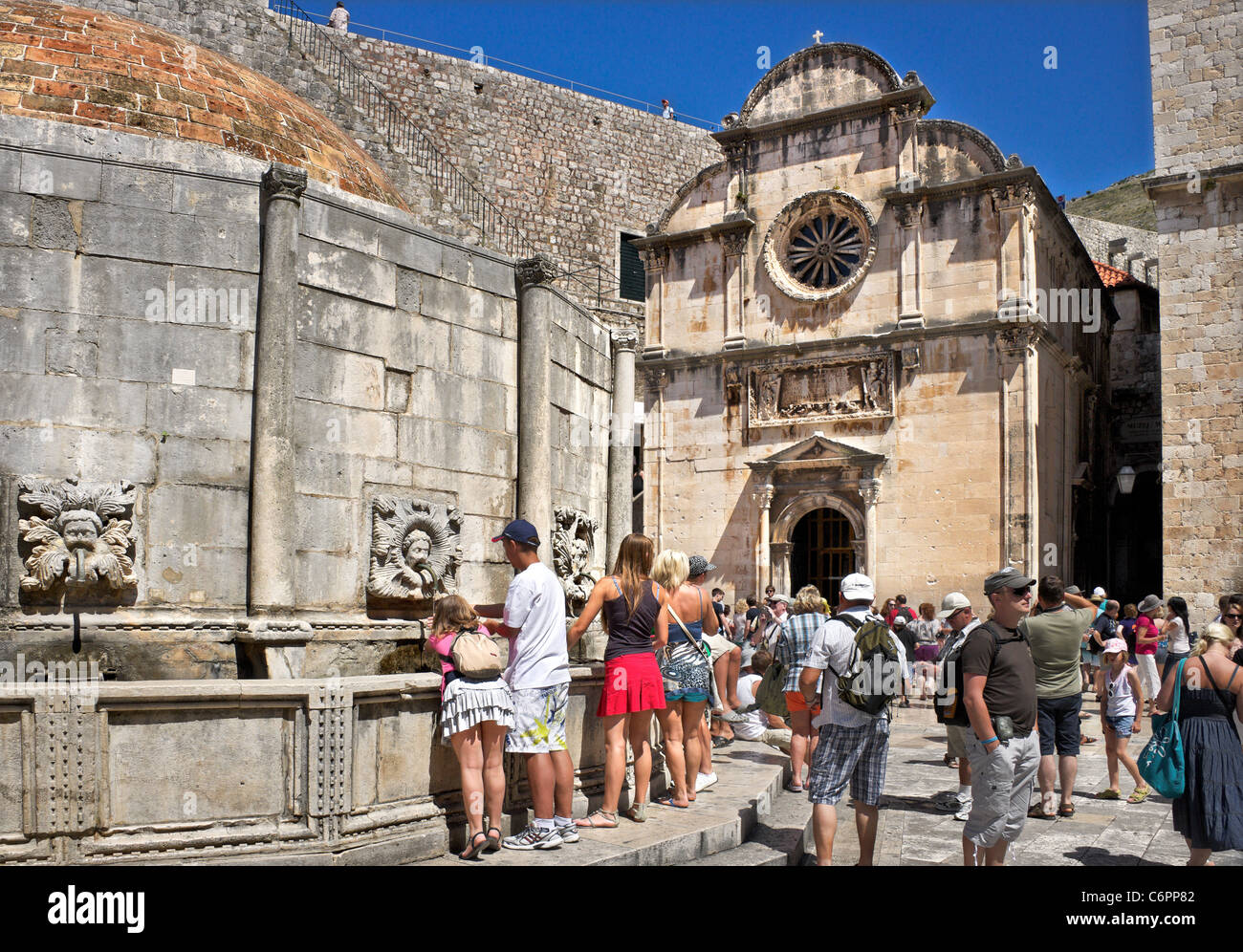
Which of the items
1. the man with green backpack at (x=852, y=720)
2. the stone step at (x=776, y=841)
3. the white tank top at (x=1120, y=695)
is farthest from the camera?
the white tank top at (x=1120, y=695)

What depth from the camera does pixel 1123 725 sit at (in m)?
8.98

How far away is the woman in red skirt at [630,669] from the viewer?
20.7ft

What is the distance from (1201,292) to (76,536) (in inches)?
779

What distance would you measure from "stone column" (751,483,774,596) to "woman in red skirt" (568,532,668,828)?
18584 mm

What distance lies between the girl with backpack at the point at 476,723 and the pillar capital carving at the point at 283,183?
10.4 ft

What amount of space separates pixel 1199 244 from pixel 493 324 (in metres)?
16.7

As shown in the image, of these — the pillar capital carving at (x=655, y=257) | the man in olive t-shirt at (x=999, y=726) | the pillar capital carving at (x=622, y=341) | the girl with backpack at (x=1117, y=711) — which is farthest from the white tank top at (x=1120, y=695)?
the pillar capital carving at (x=655, y=257)

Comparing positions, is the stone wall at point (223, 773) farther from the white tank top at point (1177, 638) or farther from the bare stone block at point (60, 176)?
the white tank top at point (1177, 638)

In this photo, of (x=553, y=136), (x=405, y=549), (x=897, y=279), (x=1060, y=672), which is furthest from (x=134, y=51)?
(x=553, y=136)

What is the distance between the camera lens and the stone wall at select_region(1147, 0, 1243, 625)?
18938 millimetres

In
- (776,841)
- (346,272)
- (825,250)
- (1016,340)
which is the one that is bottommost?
(776,841)

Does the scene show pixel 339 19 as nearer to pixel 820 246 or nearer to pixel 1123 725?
pixel 820 246

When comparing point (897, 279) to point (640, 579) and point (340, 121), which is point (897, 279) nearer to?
point (340, 121)

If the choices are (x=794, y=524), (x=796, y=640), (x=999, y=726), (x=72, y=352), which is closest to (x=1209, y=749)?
(x=999, y=726)
